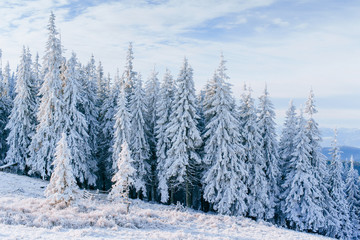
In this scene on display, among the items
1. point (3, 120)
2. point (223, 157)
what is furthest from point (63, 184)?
point (3, 120)

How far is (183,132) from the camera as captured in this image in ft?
99.3

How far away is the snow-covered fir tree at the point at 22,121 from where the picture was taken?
35.9 m

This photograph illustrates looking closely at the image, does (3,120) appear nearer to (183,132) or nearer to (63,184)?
(183,132)

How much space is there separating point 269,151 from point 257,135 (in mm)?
2908

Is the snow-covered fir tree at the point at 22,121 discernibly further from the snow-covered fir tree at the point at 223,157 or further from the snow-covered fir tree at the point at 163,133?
the snow-covered fir tree at the point at 223,157

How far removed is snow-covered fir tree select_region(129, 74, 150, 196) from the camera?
3262 cm

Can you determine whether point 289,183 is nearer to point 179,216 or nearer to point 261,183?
point 261,183

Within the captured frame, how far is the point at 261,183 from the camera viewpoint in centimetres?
3234

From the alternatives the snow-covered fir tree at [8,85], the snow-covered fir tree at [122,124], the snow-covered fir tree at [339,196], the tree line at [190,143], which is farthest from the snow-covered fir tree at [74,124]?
the snow-covered fir tree at [339,196]

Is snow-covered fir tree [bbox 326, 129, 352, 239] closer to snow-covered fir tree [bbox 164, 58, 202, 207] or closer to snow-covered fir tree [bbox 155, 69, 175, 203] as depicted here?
snow-covered fir tree [bbox 164, 58, 202, 207]

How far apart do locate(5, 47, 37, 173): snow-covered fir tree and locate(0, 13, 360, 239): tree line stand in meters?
0.13

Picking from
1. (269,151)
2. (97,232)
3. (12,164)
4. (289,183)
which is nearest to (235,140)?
(269,151)

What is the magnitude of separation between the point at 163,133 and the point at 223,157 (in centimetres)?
740

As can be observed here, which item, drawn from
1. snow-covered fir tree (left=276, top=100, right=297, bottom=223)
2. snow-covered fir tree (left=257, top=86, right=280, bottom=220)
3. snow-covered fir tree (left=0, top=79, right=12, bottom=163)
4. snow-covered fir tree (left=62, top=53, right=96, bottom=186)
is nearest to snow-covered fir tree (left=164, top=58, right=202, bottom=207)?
snow-covered fir tree (left=257, top=86, right=280, bottom=220)
